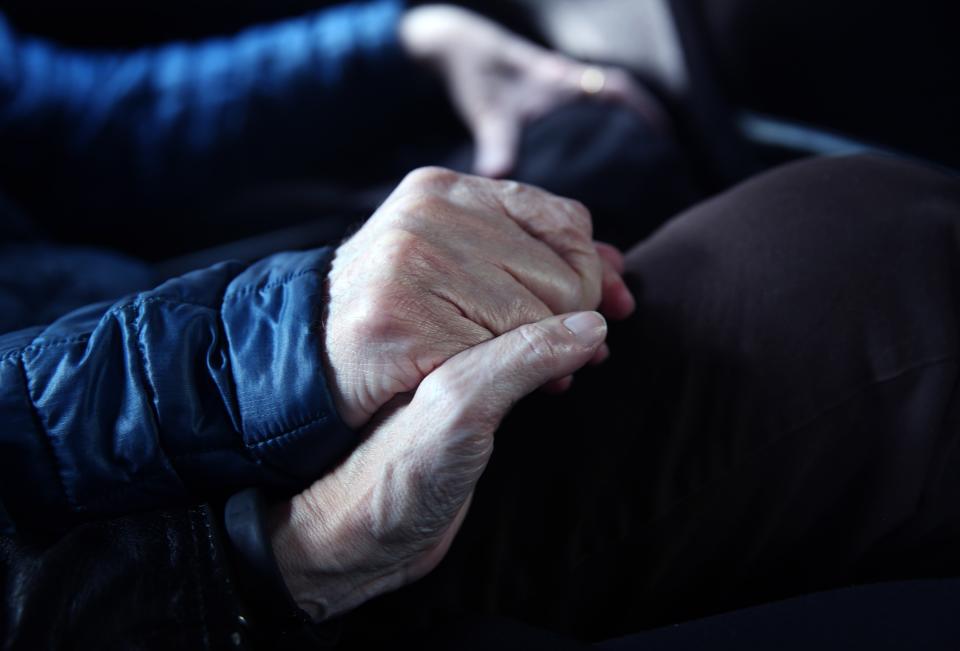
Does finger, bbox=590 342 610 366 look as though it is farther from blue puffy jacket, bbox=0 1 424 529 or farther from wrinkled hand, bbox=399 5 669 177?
wrinkled hand, bbox=399 5 669 177

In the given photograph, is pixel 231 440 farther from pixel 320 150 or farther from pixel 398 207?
pixel 320 150

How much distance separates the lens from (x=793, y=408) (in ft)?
1.66

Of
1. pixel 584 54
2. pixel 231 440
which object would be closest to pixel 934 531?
pixel 231 440

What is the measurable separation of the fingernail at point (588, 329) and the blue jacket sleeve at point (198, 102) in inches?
26.3

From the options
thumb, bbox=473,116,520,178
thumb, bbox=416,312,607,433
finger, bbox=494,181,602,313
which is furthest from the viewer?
thumb, bbox=473,116,520,178

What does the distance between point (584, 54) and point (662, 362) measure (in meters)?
0.69

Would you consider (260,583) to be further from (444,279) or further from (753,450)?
(753,450)

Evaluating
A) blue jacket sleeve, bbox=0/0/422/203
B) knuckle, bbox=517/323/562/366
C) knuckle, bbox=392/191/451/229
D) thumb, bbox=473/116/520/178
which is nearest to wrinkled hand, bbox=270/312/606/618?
knuckle, bbox=517/323/562/366

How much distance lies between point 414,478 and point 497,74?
0.72 metres

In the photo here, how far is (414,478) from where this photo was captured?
0.44 metres

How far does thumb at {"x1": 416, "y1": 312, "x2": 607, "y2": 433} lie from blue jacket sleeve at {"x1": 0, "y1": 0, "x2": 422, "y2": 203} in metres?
0.67

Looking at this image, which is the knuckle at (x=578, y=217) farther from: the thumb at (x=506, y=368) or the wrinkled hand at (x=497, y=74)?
the wrinkled hand at (x=497, y=74)

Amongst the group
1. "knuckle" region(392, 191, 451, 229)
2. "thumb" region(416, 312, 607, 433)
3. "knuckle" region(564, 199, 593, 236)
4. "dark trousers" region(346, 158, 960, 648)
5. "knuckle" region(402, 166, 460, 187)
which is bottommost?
"dark trousers" region(346, 158, 960, 648)

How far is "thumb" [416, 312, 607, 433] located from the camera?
43 cm
